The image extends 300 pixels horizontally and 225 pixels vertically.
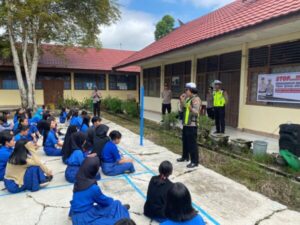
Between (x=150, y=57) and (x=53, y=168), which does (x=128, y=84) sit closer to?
(x=150, y=57)

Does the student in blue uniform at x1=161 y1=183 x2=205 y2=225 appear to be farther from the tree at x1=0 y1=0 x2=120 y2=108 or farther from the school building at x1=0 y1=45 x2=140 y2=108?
the school building at x1=0 y1=45 x2=140 y2=108

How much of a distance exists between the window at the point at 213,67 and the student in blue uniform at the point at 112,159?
5747 millimetres

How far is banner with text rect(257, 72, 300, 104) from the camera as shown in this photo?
6.36 metres

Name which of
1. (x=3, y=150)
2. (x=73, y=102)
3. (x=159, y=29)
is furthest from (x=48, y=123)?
(x=159, y=29)

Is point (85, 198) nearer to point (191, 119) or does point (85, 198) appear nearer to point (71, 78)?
point (191, 119)

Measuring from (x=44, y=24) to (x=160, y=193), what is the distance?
A: 1301 cm

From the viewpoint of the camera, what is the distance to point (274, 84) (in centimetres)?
694

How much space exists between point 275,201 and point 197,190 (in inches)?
42.9

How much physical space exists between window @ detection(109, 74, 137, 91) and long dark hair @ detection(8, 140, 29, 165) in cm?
1670

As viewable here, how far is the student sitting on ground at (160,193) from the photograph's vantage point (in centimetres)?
282

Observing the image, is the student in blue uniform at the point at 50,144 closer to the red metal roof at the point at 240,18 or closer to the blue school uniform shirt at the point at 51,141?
the blue school uniform shirt at the point at 51,141

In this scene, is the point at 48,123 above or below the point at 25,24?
below

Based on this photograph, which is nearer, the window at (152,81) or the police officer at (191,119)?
the police officer at (191,119)

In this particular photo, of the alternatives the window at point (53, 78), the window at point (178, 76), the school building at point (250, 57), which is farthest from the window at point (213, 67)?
the window at point (53, 78)
